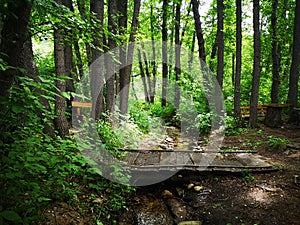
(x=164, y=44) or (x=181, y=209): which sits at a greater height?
(x=164, y=44)

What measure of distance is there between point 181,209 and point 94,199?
1.64 metres

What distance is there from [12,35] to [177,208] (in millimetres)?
3764

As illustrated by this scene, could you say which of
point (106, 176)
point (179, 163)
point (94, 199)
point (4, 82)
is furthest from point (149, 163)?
point (4, 82)

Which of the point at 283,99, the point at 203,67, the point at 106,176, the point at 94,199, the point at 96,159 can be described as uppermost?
the point at 203,67

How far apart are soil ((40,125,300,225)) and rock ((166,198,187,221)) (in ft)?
0.15

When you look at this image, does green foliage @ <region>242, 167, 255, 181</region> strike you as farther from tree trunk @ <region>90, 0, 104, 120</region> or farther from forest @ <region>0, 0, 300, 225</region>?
tree trunk @ <region>90, 0, 104, 120</region>

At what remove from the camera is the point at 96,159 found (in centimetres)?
405

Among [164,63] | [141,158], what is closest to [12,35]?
[141,158]

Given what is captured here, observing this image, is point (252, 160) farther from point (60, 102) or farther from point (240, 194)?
point (60, 102)

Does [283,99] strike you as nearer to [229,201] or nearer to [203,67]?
[203,67]

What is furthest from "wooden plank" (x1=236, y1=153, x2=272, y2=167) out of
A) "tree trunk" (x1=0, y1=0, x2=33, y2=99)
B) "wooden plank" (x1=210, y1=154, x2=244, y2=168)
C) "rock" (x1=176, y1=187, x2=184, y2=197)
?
"tree trunk" (x1=0, y1=0, x2=33, y2=99)

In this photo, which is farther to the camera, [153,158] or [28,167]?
[153,158]

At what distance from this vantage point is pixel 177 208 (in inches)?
159

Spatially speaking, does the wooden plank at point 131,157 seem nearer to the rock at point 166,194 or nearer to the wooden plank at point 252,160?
the rock at point 166,194
